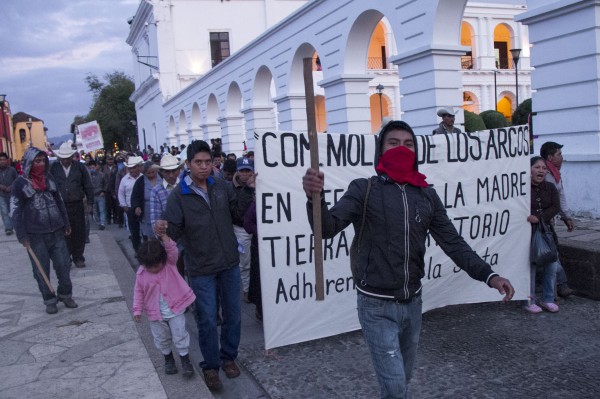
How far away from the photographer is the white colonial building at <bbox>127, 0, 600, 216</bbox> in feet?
29.4

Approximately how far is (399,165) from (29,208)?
16.1ft

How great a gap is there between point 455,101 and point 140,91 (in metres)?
42.3

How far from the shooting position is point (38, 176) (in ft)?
21.2

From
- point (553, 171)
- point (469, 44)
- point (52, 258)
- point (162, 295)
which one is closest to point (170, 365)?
point (162, 295)

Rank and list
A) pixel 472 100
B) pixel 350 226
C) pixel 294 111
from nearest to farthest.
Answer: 1. pixel 350 226
2. pixel 294 111
3. pixel 472 100

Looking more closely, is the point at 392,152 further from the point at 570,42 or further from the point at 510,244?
the point at 570,42

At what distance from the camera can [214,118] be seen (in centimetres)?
2916

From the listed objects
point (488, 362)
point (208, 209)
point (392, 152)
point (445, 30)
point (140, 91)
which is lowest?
point (488, 362)

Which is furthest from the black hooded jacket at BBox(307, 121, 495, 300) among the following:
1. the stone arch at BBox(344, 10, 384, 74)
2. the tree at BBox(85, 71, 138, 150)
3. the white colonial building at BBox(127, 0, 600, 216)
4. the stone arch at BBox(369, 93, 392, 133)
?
the tree at BBox(85, 71, 138, 150)

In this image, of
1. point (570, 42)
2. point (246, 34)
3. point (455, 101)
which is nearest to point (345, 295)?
point (570, 42)

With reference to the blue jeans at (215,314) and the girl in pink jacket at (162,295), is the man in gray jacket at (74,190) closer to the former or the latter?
the girl in pink jacket at (162,295)

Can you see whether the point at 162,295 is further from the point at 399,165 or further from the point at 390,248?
the point at 399,165

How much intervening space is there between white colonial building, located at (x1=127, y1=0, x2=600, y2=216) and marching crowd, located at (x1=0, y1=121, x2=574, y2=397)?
3328mm

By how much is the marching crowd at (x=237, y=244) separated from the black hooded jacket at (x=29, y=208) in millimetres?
11
